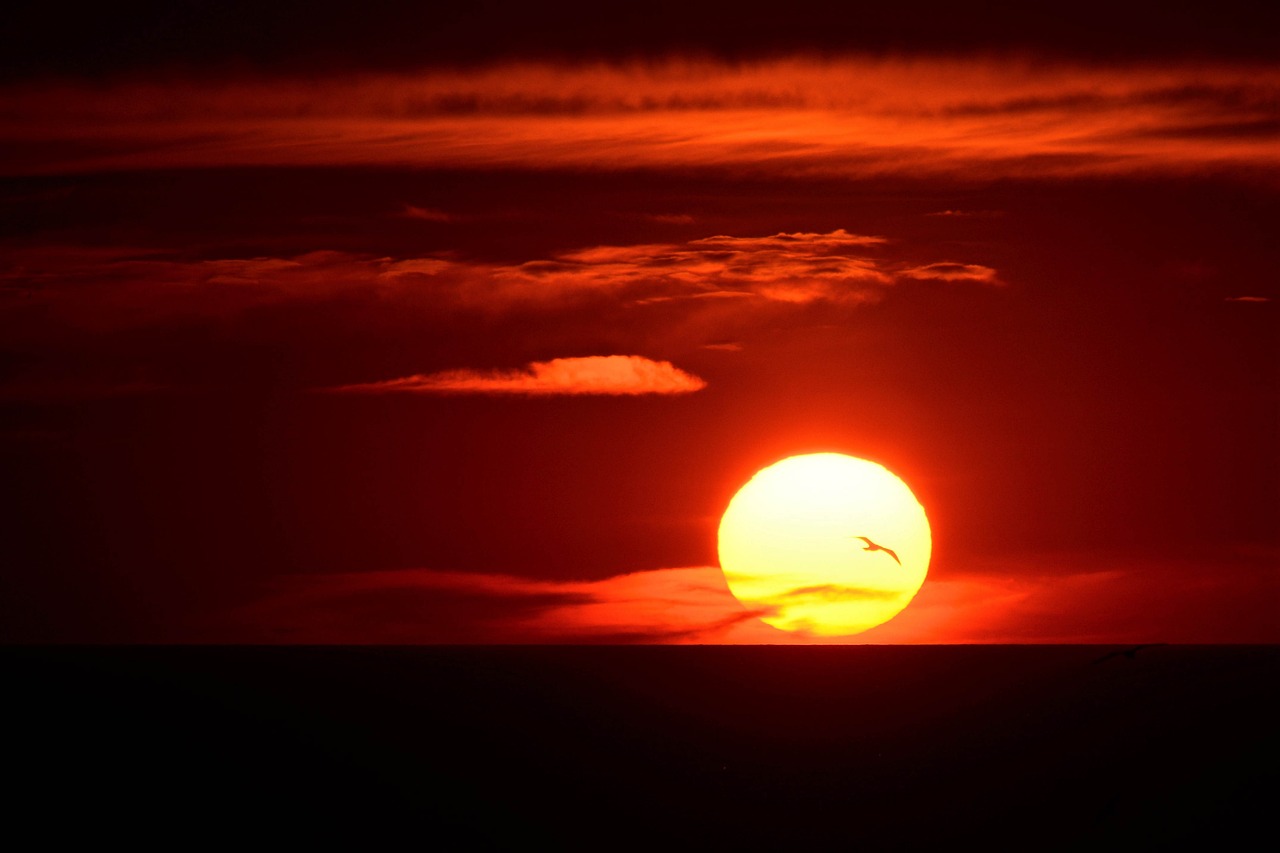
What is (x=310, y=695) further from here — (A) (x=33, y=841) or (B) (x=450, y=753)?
(A) (x=33, y=841)

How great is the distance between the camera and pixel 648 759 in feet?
221

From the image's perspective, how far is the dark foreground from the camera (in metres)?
49.4

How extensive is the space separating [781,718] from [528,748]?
19989mm

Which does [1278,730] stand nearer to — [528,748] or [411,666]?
[528,748]

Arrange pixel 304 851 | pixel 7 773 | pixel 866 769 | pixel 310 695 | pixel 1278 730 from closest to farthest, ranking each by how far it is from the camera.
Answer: pixel 304 851, pixel 7 773, pixel 866 769, pixel 1278 730, pixel 310 695

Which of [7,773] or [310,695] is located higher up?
[310,695]

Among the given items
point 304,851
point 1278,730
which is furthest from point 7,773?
point 1278,730

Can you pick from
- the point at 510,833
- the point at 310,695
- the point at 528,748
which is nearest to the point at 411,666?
the point at 310,695

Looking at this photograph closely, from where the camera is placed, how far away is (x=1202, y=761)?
6588 cm

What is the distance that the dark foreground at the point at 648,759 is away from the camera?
49.4 meters

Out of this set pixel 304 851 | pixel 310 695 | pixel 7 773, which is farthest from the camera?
pixel 310 695

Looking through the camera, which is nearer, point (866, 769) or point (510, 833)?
point (510, 833)

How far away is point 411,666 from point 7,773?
257 ft

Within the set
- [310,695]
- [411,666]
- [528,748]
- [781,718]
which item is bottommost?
[528,748]
